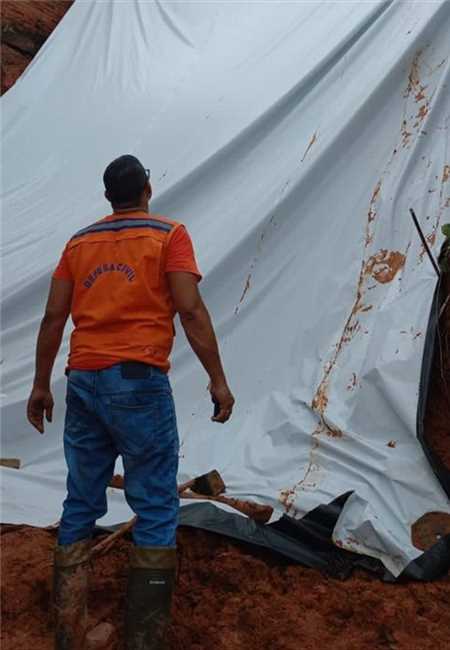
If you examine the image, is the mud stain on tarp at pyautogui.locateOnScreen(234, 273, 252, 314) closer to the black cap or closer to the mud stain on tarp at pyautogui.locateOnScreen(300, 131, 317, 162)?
the mud stain on tarp at pyautogui.locateOnScreen(300, 131, 317, 162)

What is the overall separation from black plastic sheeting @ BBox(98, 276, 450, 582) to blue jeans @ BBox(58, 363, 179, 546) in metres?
0.65

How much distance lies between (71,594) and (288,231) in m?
2.18

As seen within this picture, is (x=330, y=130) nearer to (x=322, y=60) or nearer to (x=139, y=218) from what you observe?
(x=322, y=60)

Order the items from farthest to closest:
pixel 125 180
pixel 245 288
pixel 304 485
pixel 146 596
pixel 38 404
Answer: pixel 245 288 → pixel 304 485 → pixel 38 404 → pixel 125 180 → pixel 146 596

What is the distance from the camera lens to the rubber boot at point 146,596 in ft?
5.91

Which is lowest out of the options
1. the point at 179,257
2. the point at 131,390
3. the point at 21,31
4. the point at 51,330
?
the point at 131,390

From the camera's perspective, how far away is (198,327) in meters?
1.88

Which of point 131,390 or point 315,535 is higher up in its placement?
point 131,390

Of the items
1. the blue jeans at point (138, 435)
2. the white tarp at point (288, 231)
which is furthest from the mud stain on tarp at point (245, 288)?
the blue jeans at point (138, 435)

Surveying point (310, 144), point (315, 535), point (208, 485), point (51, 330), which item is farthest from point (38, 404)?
point (310, 144)

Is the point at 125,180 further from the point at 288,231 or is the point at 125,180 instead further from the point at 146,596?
the point at 288,231

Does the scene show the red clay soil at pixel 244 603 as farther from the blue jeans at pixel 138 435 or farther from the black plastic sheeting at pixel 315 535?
the blue jeans at pixel 138 435

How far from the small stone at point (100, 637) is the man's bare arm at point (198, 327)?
639mm

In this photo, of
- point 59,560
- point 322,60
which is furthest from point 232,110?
point 59,560
